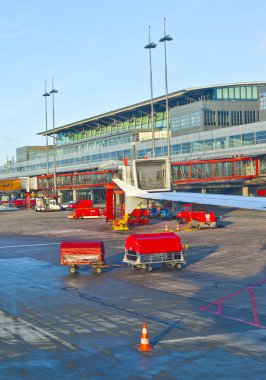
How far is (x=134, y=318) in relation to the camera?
74.4 feet

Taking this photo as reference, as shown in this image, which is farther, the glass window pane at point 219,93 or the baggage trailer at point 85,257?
the glass window pane at point 219,93

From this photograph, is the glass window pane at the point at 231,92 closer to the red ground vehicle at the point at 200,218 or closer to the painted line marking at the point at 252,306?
the red ground vehicle at the point at 200,218

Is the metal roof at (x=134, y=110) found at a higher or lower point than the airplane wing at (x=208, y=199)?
higher

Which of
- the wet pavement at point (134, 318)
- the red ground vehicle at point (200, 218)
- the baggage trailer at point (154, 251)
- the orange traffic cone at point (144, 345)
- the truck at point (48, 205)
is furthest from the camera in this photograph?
the truck at point (48, 205)

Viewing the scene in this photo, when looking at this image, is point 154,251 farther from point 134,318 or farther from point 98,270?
point 134,318

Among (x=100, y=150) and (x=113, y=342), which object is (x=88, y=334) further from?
(x=100, y=150)

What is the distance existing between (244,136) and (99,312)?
79.7 m

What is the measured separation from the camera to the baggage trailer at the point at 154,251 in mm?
35375

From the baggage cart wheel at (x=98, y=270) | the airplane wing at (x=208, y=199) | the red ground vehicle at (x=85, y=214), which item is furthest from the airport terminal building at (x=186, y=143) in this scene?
the airplane wing at (x=208, y=199)

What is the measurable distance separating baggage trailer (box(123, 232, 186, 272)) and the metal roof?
95274 millimetres

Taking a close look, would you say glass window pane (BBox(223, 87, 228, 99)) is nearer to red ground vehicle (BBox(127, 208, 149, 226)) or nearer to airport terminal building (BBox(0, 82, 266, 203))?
airport terminal building (BBox(0, 82, 266, 203))

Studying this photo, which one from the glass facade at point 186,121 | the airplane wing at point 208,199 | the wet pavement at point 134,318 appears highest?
the glass facade at point 186,121

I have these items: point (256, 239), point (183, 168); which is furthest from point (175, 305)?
point (183, 168)

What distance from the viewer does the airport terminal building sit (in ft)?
304
